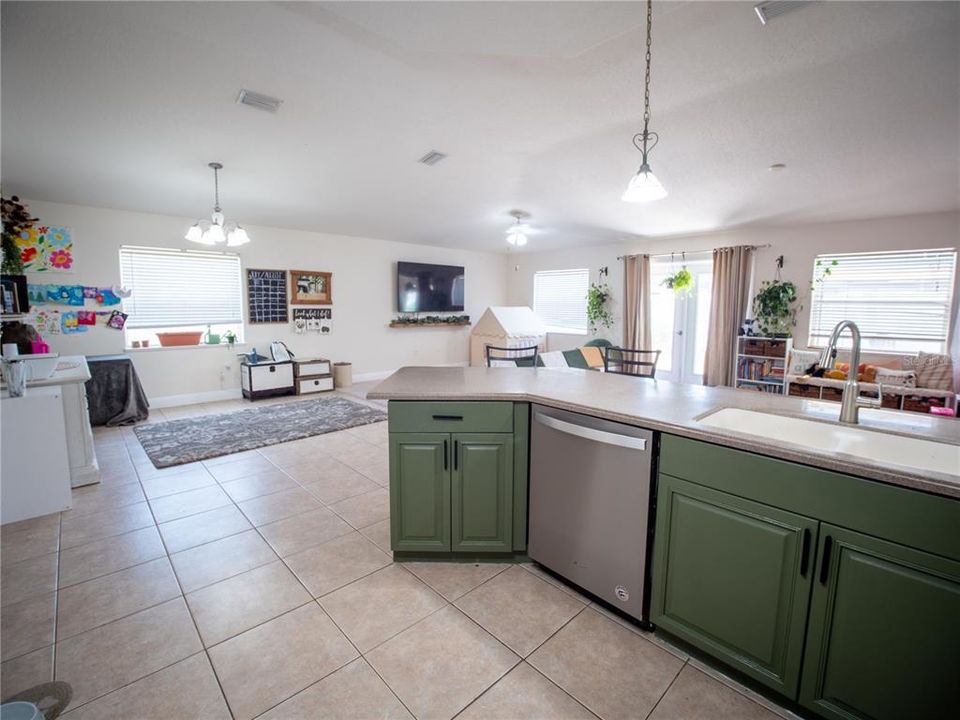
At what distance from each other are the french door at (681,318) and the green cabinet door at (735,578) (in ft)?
18.1

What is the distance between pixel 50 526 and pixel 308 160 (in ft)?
10.3

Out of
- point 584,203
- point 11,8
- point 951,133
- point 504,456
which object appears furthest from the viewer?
point 584,203

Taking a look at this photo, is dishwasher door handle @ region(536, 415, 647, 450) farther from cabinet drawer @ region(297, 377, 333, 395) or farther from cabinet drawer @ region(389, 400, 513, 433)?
cabinet drawer @ region(297, 377, 333, 395)

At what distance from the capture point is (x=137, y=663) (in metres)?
1.57

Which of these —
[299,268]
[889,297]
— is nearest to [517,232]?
[299,268]

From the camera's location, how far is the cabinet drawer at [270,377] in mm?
5715

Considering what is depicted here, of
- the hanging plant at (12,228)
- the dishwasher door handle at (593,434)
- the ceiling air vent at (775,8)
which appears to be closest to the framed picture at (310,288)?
the hanging plant at (12,228)

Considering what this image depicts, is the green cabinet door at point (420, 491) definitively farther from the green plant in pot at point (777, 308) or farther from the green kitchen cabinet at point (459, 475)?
the green plant in pot at point (777, 308)

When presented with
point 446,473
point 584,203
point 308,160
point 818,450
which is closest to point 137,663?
point 446,473

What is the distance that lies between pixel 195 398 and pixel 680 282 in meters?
7.01

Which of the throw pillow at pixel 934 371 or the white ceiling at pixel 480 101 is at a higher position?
the white ceiling at pixel 480 101

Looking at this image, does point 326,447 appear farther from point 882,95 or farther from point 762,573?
point 882,95

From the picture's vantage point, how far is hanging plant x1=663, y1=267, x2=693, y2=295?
20.9ft

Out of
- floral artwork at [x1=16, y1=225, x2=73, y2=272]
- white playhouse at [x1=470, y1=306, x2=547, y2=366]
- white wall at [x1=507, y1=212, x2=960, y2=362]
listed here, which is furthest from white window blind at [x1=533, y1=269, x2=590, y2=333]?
floral artwork at [x1=16, y1=225, x2=73, y2=272]
